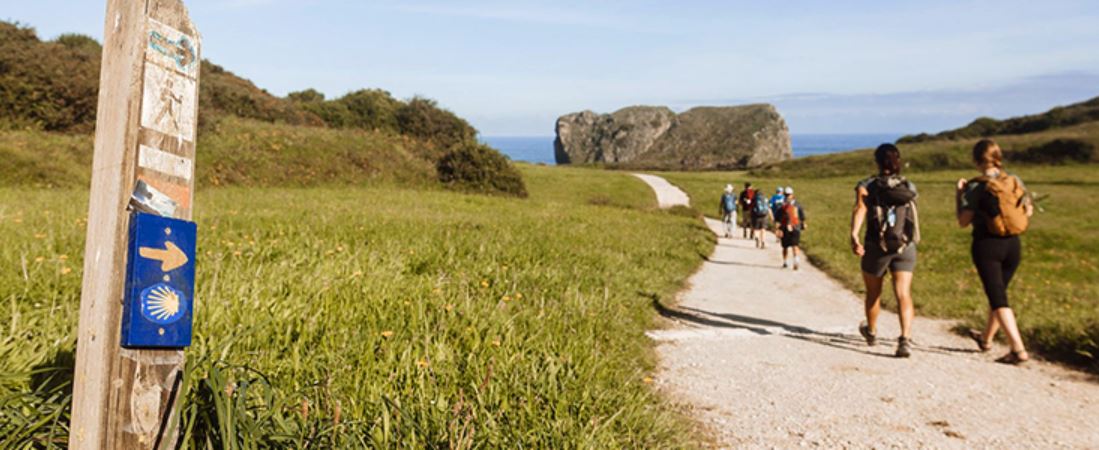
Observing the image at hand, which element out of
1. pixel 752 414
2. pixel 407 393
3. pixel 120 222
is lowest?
pixel 752 414

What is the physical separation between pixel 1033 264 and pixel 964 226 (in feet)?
42.0

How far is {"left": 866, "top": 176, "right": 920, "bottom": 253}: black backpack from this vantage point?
6633 mm

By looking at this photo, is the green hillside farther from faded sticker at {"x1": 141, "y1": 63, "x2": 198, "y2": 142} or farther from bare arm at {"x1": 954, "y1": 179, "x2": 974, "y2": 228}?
faded sticker at {"x1": 141, "y1": 63, "x2": 198, "y2": 142}

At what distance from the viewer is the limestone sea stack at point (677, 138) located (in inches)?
2904

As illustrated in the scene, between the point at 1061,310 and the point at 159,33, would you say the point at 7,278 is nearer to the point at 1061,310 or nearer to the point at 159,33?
the point at 159,33

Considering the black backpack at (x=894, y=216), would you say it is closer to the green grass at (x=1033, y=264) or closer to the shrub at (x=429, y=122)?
the green grass at (x=1033, y=264)

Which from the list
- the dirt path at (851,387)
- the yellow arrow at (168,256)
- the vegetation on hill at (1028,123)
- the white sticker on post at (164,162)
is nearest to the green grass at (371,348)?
the yellow arrow at (168,256)

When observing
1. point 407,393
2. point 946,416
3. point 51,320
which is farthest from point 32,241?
point 946,416

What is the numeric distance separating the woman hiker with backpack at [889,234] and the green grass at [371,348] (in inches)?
93.8

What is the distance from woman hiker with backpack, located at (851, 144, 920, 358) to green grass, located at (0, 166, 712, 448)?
2383mm

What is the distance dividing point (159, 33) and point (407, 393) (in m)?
2.12

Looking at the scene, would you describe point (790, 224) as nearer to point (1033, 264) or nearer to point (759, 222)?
point (759, 222)

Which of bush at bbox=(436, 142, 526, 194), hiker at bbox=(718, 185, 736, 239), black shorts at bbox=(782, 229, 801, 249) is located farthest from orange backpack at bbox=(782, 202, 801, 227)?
bush at bbox=(436, 142, 526, 194)

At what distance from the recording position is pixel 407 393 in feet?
11.1
